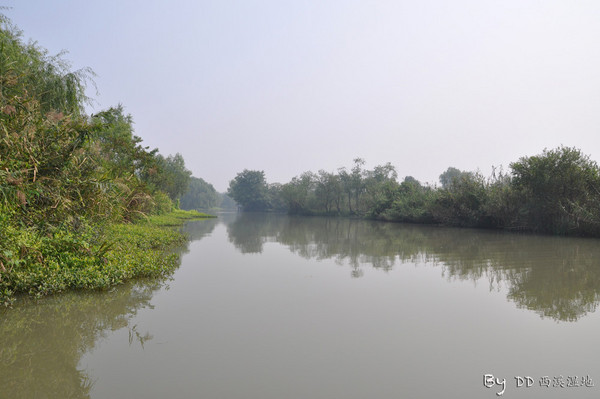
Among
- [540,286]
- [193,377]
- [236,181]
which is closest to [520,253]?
[540,286]

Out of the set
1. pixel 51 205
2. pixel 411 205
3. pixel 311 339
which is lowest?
pixel 311 339

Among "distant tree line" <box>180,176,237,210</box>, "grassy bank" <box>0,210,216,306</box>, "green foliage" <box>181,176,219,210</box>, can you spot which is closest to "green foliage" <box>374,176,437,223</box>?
"grassy bank" <box>0,210,216,306</box>

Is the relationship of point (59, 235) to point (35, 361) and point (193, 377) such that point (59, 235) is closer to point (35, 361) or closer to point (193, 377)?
point (35, 361)

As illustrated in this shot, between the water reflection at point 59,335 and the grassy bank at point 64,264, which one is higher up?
the grassy bank at point 64,264

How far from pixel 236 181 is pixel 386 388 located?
86.6m

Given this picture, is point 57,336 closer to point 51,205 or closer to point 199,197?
point 51,205

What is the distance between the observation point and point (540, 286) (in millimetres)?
7043

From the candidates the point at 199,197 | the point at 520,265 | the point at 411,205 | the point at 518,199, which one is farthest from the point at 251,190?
the point at 520,265

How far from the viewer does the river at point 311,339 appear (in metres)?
3.25

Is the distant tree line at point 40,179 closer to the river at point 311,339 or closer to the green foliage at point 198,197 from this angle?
the river at point 311,339

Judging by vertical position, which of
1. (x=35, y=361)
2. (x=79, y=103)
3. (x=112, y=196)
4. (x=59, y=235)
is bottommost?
(x=35, y=361)

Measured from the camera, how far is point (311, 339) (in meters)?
4.33

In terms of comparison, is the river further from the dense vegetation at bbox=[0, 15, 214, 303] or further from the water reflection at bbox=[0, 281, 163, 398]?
the dense vegetation at bbox=[0, 15, 214, 303]

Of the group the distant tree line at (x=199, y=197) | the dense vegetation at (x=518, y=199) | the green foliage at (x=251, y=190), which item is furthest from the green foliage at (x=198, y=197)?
the dense vegetation at (x=518, y=199)
